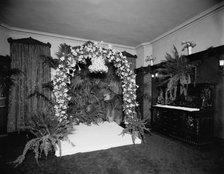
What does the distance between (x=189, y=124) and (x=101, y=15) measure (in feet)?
12.5

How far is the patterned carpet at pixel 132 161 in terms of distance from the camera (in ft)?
7.92

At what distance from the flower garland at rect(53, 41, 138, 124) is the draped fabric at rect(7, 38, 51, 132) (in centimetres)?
183

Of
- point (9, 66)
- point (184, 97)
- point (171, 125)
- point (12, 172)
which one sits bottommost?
point (12, 172)

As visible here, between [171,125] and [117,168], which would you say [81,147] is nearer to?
[117,168]

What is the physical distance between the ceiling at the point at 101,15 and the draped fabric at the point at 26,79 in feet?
2.17

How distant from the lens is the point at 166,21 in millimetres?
4277

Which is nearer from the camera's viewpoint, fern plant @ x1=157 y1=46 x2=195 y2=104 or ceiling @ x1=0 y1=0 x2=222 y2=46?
A: ceiling @ x1=0 y1=0 x2=222 y2=46

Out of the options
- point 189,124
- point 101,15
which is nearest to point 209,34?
point 189,124

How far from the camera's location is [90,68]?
3924 mm

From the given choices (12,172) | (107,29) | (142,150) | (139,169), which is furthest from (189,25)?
(12,172)

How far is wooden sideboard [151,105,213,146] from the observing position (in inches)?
136

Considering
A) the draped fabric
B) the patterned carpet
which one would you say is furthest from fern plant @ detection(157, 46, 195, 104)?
the draped fabric

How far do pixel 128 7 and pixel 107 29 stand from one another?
4.66 feet

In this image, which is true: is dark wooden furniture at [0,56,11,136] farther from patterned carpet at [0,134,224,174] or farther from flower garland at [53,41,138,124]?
flower garland at [53,41,138,124]
